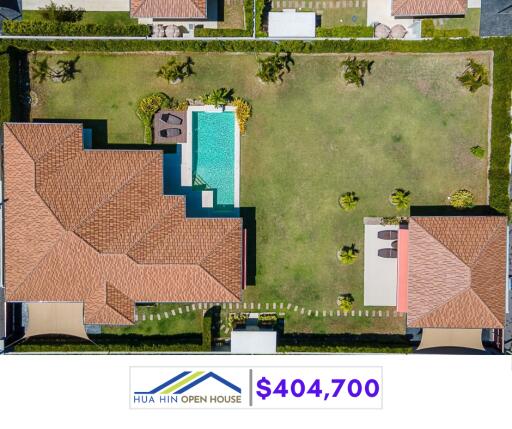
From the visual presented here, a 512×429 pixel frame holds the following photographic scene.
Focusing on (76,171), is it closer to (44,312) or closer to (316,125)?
(44,312)

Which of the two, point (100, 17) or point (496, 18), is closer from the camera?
point (496, 18)

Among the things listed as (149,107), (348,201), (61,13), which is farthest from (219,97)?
(61,13)

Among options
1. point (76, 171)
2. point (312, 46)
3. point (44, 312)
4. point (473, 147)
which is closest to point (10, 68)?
point (76, 171)

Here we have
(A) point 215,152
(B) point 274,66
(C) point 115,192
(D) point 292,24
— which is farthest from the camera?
(A) point 215,152

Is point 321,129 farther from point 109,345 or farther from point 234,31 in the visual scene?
point 109,345

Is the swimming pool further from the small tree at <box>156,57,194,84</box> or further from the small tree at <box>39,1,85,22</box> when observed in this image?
the small tree at <box>39,1,85,22</box>

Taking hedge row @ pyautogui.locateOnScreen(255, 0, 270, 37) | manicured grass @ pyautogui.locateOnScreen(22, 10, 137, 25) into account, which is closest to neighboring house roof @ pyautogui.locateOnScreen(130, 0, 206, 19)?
manicured grass @ pyautogui.locateOnScreen(22, 10, 137, 25)
